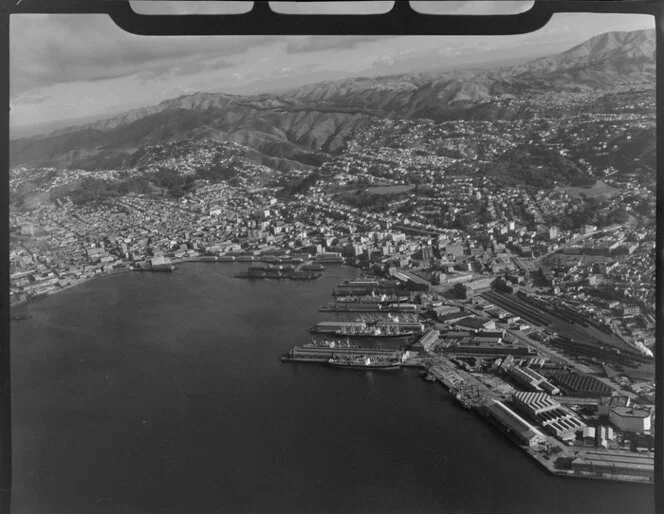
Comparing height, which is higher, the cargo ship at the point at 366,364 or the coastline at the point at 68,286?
the coastline at the point at 68,286

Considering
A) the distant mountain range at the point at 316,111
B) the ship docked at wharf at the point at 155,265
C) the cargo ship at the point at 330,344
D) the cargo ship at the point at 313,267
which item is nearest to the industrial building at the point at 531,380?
the cargo ship at the point at 330,344

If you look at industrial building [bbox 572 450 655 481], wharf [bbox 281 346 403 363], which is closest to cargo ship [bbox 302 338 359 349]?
wharf [bbox 281 346 403 363]

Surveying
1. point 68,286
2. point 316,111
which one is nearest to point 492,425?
point 316,111

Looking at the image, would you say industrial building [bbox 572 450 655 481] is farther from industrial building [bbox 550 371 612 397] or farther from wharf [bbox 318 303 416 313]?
wharf [bbox 318 303 416 313]

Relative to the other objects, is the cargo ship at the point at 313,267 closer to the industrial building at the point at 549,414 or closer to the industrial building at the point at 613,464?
the industrial building at the point at 549,414

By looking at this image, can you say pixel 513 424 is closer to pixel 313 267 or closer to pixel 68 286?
pixel 313 267

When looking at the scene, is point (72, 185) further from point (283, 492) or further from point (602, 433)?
point (602, 433)

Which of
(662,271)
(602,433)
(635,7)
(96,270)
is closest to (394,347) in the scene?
(602,433)
